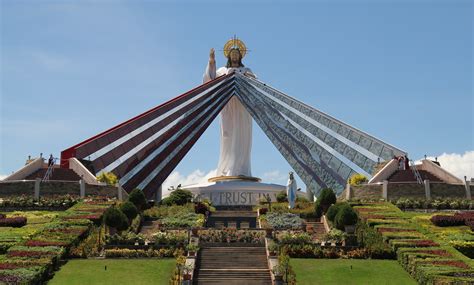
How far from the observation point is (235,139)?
45000 mm

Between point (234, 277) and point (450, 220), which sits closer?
point (234, 277)

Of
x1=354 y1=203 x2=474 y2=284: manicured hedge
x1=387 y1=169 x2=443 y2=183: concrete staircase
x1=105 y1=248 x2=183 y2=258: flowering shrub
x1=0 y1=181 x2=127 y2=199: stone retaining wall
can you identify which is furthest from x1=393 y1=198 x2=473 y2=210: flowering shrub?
x1=0 y1=181 x2=127 y2=199: stone retaining wall

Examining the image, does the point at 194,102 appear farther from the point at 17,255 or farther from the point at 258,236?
the point at 17,255

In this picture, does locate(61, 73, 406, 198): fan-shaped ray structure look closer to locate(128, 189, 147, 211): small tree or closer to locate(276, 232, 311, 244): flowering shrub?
locate(128, 189, 147, 211): small tree

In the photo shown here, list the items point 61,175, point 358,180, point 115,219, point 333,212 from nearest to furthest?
point 115,219, point 333,212, point 358,180, point 61,175

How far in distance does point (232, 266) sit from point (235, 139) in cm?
2597

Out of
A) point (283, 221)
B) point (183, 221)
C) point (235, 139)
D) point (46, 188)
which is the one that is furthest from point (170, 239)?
point (235, 139)

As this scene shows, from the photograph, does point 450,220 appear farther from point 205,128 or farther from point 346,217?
point 205,128

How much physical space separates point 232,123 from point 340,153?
36.7 feet

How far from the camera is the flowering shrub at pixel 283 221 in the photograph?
25.4m

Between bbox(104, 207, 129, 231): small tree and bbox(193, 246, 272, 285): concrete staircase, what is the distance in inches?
143

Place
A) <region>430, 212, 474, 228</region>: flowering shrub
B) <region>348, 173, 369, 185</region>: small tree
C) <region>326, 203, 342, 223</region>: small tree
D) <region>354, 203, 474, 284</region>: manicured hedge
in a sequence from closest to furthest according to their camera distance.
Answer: <region>354, 203, 474, 284</region>: manicured hedge < <region>430, 212, 474, 228</region>: flowering shrub < <region>326, 203, 342, 223</region>: small tree < <region>348, 173, 369, 185</region>: small tree

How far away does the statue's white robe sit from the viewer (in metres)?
44.6

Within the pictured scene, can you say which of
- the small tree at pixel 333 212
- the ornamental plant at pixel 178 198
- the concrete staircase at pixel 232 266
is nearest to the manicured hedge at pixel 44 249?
the concrete staircase at pixel 232 266
